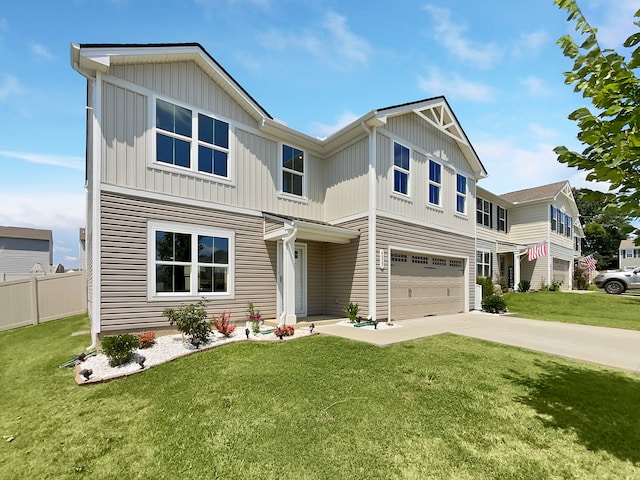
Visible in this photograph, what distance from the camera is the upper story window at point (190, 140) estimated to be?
27.4ft

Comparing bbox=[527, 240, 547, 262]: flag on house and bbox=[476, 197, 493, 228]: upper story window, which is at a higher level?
bbox=[476, 197, 493, 228]: upper story window

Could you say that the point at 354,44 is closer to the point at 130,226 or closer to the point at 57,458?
the point at 130,226

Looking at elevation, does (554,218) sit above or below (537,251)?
above

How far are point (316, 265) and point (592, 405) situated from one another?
26.8 feet

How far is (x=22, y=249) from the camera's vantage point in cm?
2864

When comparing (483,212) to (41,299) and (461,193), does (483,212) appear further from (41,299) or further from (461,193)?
(41,299)

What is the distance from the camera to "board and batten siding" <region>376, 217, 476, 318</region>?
10336 mm

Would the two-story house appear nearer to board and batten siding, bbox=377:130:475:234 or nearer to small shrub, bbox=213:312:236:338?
board and batten siding, bbox=377:130:475:234

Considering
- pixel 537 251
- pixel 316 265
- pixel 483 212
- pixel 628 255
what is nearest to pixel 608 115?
pixel 316 265

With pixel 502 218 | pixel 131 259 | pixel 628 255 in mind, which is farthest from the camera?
pixel 628 255

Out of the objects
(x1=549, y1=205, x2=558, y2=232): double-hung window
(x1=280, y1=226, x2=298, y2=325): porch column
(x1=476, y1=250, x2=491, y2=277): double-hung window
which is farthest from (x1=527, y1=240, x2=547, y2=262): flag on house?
(x1=280, y1=226, x2=298, y2=325): porch column

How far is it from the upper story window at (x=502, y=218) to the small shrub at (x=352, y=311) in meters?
15.7

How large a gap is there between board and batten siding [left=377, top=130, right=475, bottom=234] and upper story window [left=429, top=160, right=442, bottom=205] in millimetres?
182

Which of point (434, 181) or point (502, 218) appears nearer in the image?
point (434, 181)
